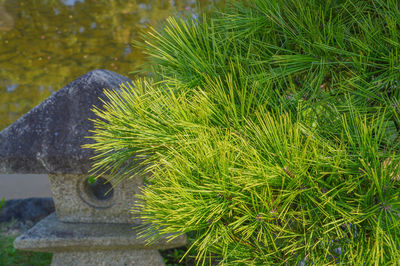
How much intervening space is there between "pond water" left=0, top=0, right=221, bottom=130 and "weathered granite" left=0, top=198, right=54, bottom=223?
1.42 metres

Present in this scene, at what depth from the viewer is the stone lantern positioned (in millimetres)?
1293

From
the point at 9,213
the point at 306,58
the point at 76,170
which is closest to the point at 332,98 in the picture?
the point at 306,58

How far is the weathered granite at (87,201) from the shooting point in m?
1.54

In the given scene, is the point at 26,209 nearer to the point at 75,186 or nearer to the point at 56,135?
the point at 75,186

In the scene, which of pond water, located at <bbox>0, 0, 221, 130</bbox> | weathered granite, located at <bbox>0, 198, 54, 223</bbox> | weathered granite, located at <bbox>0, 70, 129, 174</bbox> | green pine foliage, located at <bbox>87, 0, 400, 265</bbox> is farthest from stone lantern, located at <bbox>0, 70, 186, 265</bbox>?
pond water, located at <bbox>0, 0, 221, 130</bbox>

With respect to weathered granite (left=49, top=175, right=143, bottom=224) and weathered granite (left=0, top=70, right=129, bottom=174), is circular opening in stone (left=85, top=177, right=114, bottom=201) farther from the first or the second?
weathered granite (left=0, top=70, right=129, bottom=174)

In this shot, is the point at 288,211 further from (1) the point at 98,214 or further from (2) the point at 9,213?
(2) the point at 9,213

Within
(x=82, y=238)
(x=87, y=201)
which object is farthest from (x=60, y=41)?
(x=82, y=238)

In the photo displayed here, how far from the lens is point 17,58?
14.3ft

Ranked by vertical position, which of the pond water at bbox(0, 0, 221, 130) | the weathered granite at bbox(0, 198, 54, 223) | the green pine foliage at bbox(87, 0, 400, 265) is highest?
the pond water at bbox(0, 0, 221, 130)

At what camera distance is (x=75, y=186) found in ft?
5.04

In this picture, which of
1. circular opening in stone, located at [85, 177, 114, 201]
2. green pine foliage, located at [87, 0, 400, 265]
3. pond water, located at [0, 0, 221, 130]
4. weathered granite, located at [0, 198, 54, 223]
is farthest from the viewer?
pond water, located at [0, 0, 221, 130]

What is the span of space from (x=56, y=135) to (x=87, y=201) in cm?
37

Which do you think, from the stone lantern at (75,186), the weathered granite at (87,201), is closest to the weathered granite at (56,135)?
the stone lantern at (75,186)
